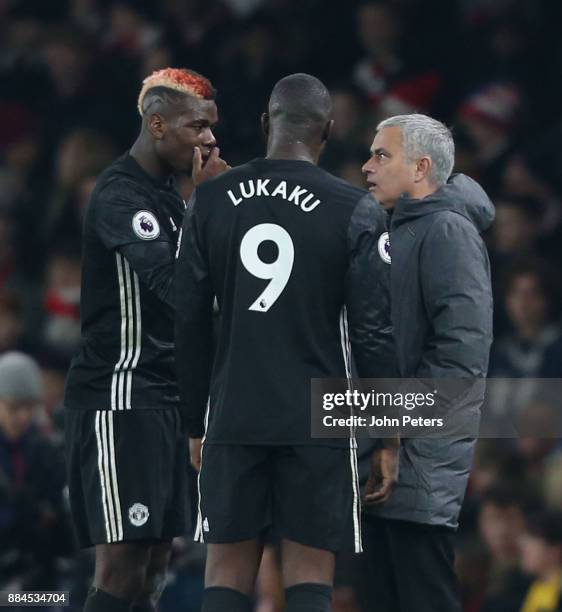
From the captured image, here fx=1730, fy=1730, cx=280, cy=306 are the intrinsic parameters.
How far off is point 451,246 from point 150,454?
1.11 meters

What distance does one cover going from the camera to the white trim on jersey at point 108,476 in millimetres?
5168

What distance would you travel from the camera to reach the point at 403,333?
5.05 metres

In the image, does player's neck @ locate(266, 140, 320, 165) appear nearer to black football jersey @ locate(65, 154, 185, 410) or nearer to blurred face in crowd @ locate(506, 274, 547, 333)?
black football jersey @ locate(65, 154, 185, 410)

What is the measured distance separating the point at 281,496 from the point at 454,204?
1.07 metres

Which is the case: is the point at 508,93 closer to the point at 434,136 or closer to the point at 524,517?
the point at 524,517

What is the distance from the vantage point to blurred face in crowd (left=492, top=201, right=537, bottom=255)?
331 inches

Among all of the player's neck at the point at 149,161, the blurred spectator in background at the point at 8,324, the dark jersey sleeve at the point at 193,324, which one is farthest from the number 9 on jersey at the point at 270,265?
the blurred spectator in background at the point at 8,324

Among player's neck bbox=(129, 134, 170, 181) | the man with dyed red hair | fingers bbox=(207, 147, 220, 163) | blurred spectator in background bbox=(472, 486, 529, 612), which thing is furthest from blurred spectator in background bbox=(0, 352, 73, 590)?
fingers bbox=(207, 147, 220, 163)

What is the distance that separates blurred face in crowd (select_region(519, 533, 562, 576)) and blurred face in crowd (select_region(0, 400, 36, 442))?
207 centimetres

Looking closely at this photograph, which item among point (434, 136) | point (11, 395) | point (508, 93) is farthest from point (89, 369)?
point (508, 93)

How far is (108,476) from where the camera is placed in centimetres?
521

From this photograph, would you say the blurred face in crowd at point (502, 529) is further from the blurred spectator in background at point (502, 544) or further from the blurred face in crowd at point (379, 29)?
the blurred face in crowd at point (379, 29)

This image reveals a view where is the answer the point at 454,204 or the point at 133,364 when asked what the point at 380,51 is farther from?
the point at 133,364

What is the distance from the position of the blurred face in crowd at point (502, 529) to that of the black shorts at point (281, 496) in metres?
2.64
